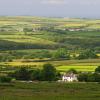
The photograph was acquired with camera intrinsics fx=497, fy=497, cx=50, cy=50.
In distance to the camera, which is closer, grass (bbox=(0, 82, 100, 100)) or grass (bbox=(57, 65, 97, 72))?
grass (bbox=(0, 82, 100, 100))

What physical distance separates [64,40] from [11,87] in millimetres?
76955

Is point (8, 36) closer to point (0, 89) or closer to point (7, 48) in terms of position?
point (7, 48)

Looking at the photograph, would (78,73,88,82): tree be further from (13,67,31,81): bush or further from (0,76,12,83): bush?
(0,76,12,83): bush

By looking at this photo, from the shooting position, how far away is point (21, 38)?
13162 cm

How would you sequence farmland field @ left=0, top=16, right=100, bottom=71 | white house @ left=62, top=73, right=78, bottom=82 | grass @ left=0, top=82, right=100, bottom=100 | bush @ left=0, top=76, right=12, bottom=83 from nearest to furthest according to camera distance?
grass @ left=0, top=82, right=100, bottom=100
bush @ left=0, top=76, right=12, bottom=83
white house @ left=62, top=73, right=78, bottom=82
farmland field @ left=0, top=16, right=100, bottom=71

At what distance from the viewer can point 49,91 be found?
180 ft

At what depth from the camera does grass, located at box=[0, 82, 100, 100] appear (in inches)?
1984

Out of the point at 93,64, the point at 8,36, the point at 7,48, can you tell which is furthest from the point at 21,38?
the point at 93,64

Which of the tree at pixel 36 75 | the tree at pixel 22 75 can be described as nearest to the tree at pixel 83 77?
the tree at pixel 36 75

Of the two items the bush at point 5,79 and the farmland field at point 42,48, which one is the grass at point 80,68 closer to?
the farmland field at point 42,48

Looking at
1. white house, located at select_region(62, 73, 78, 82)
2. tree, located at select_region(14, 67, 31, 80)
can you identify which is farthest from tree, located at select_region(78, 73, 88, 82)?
tree, located at select_region(14, 67, 31, 80)

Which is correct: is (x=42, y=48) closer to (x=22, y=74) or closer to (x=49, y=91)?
(x=22, y=74)

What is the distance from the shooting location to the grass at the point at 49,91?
50403mm

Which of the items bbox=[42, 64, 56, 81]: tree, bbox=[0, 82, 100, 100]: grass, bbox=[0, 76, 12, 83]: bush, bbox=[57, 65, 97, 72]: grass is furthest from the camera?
bbox=[57, 65, 97, 72]: grass
